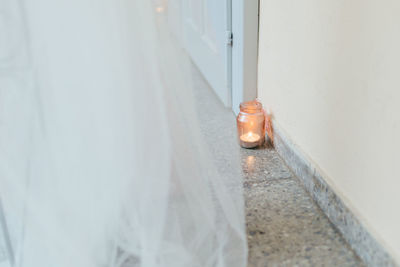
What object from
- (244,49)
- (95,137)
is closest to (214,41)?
(244,49)

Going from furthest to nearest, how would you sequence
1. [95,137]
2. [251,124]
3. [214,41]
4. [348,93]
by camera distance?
[214,41] → [251,124] → [348,93] → [95,137]

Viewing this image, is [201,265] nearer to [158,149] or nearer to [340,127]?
[158,149]

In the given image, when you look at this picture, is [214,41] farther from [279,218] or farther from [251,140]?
[279,218]

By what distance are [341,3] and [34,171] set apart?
69 cm

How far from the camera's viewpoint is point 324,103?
1074 millimetres

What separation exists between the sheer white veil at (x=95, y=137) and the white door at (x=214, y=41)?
72 cm

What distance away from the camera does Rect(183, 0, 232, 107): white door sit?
158 centimetres

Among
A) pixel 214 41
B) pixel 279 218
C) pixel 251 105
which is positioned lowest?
pixel 279 218

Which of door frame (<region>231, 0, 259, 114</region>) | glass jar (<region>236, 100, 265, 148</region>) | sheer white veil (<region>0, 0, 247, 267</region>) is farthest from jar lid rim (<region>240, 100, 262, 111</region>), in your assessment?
sheer white veil (<region>0, 0, 247, 267</region>)

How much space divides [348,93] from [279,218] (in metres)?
0.34

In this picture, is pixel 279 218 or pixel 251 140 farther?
pixel 251 140

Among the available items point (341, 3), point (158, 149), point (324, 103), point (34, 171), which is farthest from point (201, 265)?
A: point (341, 3)

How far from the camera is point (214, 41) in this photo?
66.9 inches

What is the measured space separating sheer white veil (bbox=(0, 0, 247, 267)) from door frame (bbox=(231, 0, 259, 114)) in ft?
2.14
